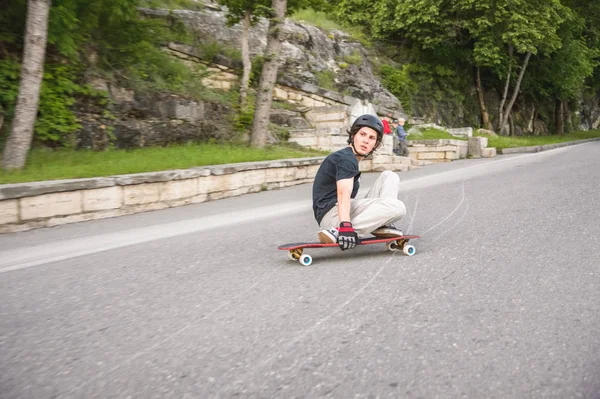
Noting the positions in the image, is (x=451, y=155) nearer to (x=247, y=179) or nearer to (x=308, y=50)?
(x=308, y=50)

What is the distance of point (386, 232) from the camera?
15.4ft

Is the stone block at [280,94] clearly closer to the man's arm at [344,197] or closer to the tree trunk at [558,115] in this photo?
the man's arm at [344,197]

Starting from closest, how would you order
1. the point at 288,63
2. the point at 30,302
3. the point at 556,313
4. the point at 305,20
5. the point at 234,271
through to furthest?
the point at 556,313
the point at 30,302
the point at 234,271
the point at 288,63
the point at 305,20

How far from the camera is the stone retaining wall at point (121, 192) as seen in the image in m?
6.67

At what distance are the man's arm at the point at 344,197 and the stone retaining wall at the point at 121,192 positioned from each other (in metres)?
4.46

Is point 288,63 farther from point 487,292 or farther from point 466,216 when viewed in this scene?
point 487,292

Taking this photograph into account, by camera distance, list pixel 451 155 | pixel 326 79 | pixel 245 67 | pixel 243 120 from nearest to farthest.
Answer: pixel 243 120 < pixel 245 67 < pixel 451 155 < pixel 326 79

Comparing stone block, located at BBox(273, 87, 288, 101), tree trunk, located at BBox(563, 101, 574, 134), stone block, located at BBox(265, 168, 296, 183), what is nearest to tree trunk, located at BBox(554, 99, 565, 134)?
tree trunk, located at BBox(563, 101, 574, 134)

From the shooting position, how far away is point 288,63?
19.7 m

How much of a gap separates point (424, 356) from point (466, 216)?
4.20 meters

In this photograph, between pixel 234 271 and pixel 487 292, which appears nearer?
pixel 487 292

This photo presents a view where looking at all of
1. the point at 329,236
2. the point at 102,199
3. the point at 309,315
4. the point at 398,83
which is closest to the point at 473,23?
the point at 398,83

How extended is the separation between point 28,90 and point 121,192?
259 centimetres

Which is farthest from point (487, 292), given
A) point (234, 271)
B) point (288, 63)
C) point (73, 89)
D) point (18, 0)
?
point (288, 63)
